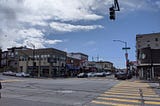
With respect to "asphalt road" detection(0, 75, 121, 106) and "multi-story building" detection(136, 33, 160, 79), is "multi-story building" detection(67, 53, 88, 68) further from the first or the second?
"asphalt road" detection(0, 75, 121, 106)

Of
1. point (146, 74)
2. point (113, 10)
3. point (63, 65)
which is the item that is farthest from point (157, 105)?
point (63, 65)

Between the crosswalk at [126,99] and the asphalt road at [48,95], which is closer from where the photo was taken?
the asphalt road at [48,95]

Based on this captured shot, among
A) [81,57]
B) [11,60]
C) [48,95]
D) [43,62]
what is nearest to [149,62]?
[43,62]

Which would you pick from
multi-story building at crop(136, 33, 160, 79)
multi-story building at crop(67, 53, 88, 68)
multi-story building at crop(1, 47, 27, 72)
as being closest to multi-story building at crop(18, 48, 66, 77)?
multi-story building at crop(1, 47, 27, 72)

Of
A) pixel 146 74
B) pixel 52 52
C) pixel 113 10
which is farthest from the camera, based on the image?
pixel 52 52

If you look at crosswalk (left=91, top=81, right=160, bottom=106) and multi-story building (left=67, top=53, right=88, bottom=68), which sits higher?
multi-story building (left=67, top=53, right=88, bottom=68)

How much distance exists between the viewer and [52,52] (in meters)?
87.6

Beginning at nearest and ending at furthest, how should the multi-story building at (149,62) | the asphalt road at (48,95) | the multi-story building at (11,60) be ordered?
the asphalt road at (48,95), the multi-story building at (149,62), the multi-story building at (11,60)

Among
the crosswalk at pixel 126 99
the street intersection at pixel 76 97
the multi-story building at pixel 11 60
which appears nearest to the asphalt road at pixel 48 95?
A: the street intersection at pixel 76 97

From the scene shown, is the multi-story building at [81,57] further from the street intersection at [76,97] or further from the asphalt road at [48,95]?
the street intersection at [76,97]

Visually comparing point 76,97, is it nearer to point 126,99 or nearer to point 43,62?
point 126,99

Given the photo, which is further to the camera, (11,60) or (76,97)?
(11,60)

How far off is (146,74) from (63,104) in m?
53.1

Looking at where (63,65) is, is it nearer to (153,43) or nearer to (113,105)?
(153,43)
